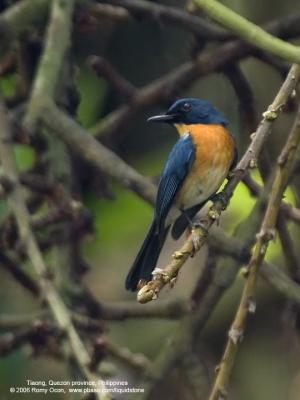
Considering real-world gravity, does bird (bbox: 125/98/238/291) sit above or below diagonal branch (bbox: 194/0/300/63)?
below

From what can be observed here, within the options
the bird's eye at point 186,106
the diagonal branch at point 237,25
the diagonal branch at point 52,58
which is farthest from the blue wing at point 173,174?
the diagonal branch at point 237,25

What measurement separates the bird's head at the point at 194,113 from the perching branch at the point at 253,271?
1.17m

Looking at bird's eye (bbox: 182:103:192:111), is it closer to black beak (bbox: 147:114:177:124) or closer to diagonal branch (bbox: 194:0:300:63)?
black beak (bbox: 147:114:177:124)

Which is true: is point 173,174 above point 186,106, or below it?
below

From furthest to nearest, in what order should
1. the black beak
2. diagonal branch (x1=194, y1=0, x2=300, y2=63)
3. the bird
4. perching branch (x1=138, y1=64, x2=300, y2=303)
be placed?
the black beak
the bird
diagonal branch (x1=194, y1=0, x2=300, y2=63)
perching branch (x1=138, y1=64, x2=300, y2=303)

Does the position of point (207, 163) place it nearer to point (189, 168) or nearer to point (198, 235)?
point (189, 168)

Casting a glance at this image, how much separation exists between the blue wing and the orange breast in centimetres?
3

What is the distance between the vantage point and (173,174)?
398 centimetres

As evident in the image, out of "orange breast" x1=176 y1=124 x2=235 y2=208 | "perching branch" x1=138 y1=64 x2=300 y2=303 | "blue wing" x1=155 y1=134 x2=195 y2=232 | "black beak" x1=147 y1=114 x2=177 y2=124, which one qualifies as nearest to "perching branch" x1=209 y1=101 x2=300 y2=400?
"perching branch" x1=138 y1=64 x2=300 y2=303

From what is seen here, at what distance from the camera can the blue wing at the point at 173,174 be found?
3707mm

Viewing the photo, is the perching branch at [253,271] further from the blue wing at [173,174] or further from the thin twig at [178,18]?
the thin twig at [178,18]

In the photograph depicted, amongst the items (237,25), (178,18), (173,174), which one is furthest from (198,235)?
(178,18)

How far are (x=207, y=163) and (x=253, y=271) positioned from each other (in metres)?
1.12

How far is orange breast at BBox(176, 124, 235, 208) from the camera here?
3.92 m
